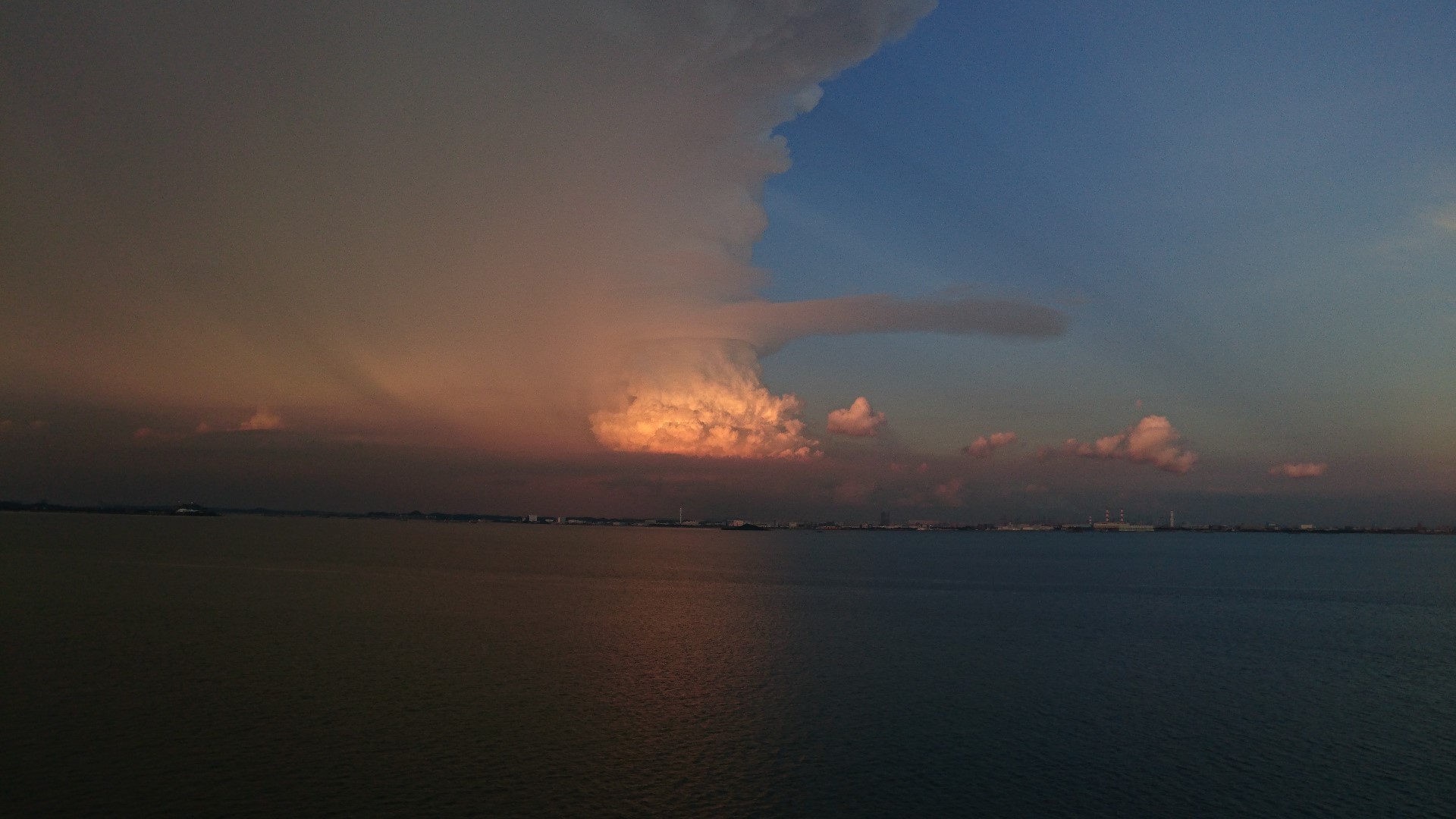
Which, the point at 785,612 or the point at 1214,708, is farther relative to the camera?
the point at 785,612

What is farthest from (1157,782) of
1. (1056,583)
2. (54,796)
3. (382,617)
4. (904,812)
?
(1056,583)

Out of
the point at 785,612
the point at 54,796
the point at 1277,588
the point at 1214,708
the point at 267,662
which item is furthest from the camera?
the point at 1277,588

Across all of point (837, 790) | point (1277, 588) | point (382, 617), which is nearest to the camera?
point (837, 790)

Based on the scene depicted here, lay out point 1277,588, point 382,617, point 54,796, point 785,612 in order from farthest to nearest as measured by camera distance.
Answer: point 1277,588
point 785,612
point 382,617
point 54,796

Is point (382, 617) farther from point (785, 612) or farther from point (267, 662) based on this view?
point (785, 612)

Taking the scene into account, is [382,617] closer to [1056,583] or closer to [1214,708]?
[1214,708]

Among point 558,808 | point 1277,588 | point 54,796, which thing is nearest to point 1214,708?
point 558,808
